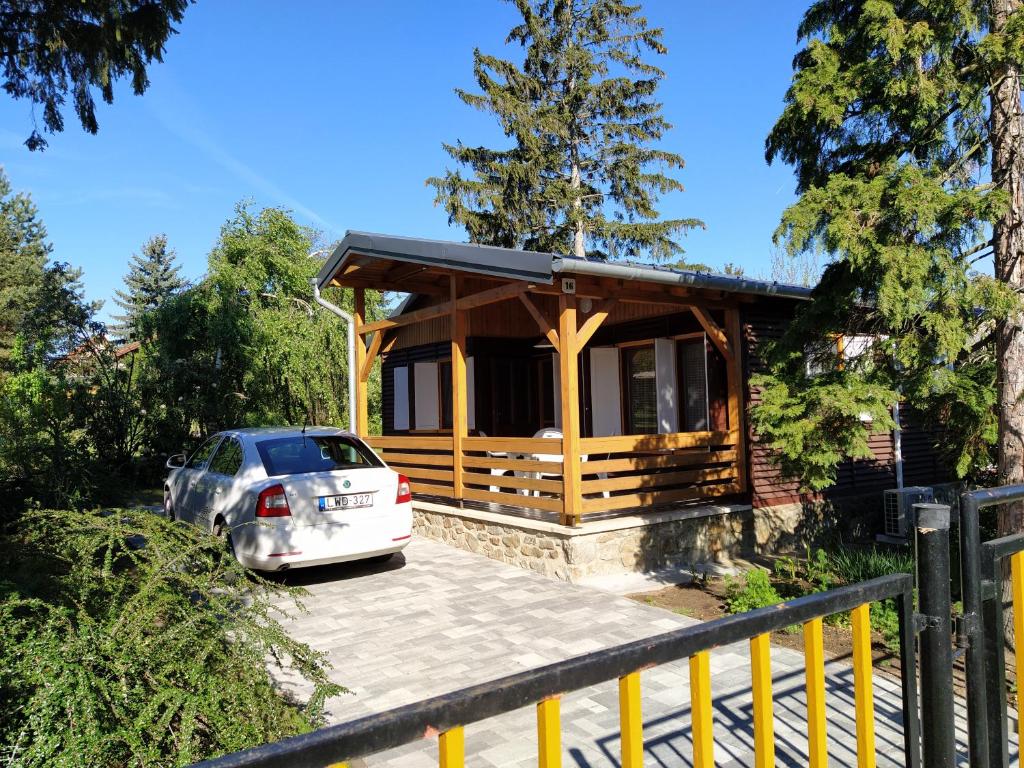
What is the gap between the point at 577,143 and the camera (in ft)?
78.0

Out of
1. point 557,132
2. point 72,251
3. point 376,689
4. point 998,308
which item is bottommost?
point 376,689

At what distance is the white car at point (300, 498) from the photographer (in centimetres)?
695

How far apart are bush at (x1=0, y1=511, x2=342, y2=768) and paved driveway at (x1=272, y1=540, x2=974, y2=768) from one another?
85cm

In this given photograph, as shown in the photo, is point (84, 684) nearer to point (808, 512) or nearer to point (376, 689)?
point (376, 689)

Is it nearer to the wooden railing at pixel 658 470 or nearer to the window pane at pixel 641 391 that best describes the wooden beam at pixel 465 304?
the wooden railing at pixel 658 470

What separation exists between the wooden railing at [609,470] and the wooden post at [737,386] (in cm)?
6

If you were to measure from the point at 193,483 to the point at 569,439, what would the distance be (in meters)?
4.54

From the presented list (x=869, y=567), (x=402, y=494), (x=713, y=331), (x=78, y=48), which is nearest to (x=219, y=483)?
(x=402, y=494)

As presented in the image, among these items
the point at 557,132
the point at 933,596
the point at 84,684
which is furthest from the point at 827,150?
the point at 557,132

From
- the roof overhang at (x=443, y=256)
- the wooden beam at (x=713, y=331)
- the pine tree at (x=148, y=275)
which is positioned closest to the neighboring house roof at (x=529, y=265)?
the roof overhang at (x=443, y=256)

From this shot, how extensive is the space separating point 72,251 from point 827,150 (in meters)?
17.7

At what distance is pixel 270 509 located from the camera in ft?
22.7

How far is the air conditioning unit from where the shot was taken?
34.1ft

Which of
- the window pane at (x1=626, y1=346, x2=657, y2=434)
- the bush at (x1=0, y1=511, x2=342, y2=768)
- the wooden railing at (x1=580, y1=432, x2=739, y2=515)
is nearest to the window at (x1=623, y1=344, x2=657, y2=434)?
the window pane at (x1=626, y1=346, x2=657, y2=434)
